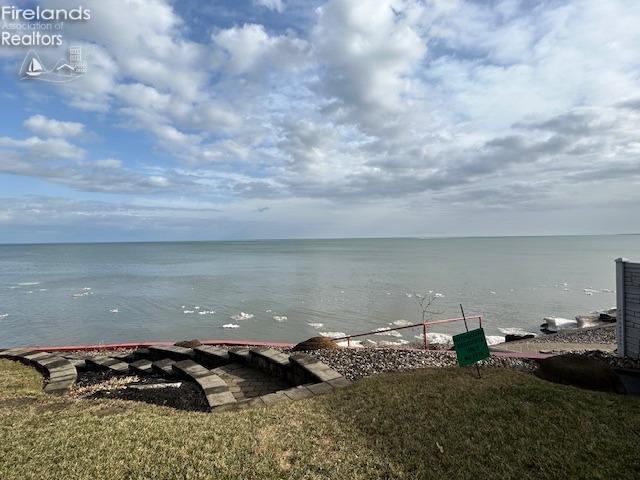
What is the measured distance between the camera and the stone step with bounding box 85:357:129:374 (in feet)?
35.3

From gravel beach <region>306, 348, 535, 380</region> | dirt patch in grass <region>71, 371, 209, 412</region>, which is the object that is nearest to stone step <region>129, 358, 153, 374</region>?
dirt patch in grass <region>71, 371, 209, 412</region>

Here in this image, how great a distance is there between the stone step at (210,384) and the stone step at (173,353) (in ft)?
5.64

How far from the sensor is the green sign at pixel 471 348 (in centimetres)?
723

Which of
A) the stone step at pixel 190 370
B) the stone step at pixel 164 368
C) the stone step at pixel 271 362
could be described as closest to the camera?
the stone step at pixel 190 370

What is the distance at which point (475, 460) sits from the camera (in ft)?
14.3

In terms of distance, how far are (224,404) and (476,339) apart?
4.95m

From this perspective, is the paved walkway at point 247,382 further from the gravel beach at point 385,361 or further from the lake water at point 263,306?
the lake water at point 263,306

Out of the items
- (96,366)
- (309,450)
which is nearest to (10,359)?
(96,366)

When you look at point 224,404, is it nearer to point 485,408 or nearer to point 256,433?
point 256,433

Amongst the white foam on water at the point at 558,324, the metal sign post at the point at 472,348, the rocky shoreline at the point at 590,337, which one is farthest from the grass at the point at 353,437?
the white foam on water at the point at 558,324

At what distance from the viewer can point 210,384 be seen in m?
7.77

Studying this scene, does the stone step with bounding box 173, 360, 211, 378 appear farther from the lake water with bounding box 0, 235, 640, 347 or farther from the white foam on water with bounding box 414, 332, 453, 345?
the white foam on water with bounding box 414, 332, 453, 345

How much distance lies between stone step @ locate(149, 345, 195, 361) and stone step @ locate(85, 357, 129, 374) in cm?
100

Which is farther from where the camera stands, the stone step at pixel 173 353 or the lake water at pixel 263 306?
the lake water at pixel 263 306
